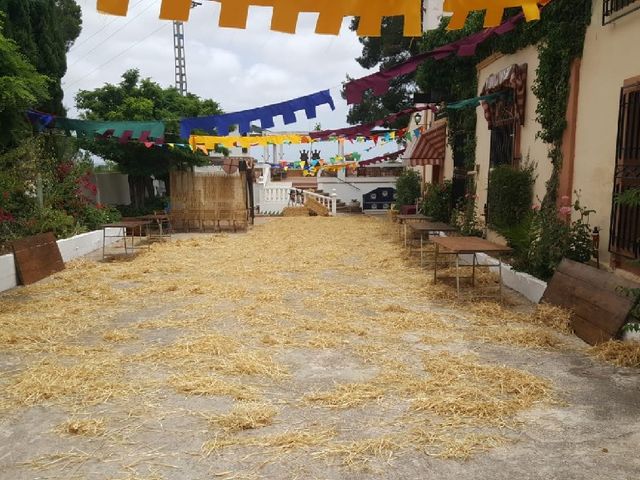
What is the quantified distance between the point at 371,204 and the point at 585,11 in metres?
20.5

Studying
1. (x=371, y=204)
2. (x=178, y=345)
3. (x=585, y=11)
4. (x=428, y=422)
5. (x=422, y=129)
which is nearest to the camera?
(x=428, y=422)

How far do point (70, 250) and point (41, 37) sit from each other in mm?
4657

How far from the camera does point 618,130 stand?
602 cm

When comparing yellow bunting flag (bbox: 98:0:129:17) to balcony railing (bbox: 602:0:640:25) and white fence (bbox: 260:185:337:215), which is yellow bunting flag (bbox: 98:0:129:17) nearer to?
balcony railing (bbox: 602:0:640:25)

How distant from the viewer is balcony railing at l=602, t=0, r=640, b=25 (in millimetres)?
5785

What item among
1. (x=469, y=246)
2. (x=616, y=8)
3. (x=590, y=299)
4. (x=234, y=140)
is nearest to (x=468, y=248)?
(x=469, y=246)

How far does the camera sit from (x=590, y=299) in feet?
17.4

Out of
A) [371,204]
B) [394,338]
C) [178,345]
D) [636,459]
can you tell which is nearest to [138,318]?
[178,345]

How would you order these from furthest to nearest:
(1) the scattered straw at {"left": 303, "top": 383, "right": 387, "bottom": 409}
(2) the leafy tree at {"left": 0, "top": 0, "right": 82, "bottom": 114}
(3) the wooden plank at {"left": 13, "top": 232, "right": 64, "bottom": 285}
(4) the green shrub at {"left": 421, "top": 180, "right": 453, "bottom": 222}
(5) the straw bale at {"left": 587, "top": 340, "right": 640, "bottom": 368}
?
(4) the green shrub at {"left": 421, "top": 180, "right": 453, "bottom": 222} → (2) the leafy tree at {"left": 0, "top": 0, "right": 82, "bottom": 114} → (3) the wooden plank at {"left": 13, "top": 232, "right": 64, "bottom": 285} → (5) the straw bale at {"left": 587, "top": 340, "right": 640, "bottom": 368} → (1) the scattered straw at {"left": 303, "top": 383, "right": 387, "bottom": 409}

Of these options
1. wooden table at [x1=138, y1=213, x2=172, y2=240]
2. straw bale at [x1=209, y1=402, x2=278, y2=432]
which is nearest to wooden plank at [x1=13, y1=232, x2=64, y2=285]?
wooden table at [x1=138, y1=213, x2=172, y2=240]

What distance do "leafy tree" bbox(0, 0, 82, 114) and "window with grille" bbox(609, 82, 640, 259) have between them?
904cm

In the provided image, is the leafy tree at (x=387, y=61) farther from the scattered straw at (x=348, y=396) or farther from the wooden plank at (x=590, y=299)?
the scattered straw at (x=348, y=396)

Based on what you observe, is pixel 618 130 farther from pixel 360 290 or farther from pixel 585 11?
pixel 360 290

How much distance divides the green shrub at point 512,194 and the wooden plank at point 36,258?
7.79 metres
